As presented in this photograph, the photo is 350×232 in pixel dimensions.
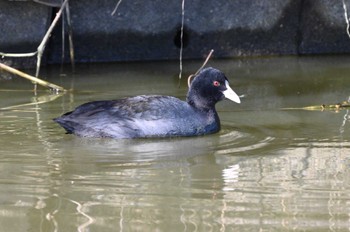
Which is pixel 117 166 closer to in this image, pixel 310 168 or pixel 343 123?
pixel 310 168

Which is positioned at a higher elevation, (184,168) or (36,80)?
(36,80)

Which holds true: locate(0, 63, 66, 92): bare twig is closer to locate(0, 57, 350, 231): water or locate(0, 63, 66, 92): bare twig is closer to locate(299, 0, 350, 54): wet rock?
locate(0, 57, 350, 231): water

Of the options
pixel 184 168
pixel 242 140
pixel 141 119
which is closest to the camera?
pixel 184 168

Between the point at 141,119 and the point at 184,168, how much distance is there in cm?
123

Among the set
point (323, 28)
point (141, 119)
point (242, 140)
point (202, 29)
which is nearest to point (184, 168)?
point (242, 140)

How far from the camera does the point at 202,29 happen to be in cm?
1188

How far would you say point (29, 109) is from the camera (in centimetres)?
885

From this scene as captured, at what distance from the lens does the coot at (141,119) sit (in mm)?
7855

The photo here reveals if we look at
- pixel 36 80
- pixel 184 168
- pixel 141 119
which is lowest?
pixel 184 168

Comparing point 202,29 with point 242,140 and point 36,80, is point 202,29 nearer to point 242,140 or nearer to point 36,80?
point 36,80

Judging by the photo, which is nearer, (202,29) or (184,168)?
(184,168)

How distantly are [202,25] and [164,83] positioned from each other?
1755mm

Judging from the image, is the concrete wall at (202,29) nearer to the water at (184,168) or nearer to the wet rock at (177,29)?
the wet rock at (177,29)

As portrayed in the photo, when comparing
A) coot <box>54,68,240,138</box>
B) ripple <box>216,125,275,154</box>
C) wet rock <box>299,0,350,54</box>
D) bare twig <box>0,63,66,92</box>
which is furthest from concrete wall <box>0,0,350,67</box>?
ripple <box>216,125,275,154</box>
